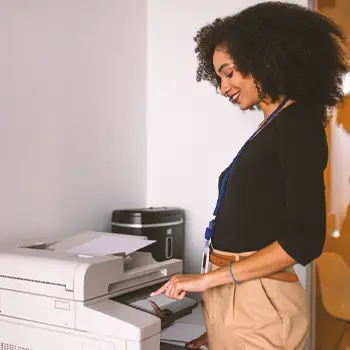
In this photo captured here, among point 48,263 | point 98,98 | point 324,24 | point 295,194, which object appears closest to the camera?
point 295,194

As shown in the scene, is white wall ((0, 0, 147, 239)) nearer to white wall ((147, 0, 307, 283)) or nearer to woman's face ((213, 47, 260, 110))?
white wall ((147, 0, 307, 283))

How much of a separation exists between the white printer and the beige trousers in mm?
185

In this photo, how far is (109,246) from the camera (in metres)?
1.50

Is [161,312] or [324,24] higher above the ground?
[324,24]

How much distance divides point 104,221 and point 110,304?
1015 mm

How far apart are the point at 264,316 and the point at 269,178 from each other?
0.32 metres

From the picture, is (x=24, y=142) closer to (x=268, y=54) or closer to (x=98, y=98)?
(x=98, y=98)

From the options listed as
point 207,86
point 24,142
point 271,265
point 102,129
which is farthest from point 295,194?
point 207,86

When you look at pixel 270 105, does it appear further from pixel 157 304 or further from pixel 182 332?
pixel 182 332

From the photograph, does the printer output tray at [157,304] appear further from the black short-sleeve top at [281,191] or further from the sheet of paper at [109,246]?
the black short-sleeve top at [281,191]

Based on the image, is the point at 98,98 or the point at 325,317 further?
the point at 325,317

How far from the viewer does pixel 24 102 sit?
1846mm

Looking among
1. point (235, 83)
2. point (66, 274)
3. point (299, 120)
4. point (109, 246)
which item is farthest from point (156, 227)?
point (299, 120)

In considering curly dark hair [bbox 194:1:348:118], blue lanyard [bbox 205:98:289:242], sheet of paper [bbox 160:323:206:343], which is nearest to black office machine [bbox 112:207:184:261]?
sheet of paper [bbox 160:323:206:343]
